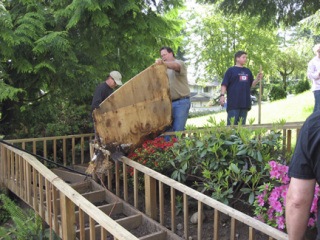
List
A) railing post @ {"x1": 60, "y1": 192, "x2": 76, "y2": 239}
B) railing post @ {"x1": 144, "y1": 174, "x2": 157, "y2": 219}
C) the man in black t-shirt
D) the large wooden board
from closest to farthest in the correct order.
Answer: the man in black t-shirt < railing post @ {"x1": 60, "y1": 192, "x2": 76, "y2": 239} < railing post @ {"x1": 144, "y1": 174, "x2": 157, "y2": 219} < the large wooden board

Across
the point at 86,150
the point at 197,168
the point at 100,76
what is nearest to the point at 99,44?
the point at 100,76

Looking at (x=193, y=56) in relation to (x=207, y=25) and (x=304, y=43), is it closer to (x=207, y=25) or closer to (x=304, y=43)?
(x=207, y=25)

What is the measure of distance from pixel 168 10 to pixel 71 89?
222 cm

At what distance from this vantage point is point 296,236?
5.25ft

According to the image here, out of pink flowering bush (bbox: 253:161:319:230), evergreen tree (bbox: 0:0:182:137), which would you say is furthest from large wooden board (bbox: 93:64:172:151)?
pink flowering bush (bbox: 253:161:319:230)

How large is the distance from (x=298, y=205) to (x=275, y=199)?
1379 mm

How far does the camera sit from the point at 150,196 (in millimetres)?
3852

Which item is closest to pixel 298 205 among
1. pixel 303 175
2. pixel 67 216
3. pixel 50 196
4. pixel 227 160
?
pixel 303 175

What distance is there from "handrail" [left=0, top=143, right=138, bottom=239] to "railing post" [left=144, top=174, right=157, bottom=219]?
0.79m

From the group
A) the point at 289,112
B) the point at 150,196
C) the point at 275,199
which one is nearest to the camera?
the point at 275,199

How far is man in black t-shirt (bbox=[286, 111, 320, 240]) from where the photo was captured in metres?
1.42

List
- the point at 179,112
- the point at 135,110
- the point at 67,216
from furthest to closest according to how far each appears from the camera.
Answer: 1. the point at 179,112
2. the point at 135,110
3. the point at 67,216

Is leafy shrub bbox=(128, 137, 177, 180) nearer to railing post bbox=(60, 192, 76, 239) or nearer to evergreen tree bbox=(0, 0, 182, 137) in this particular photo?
railing post bbox=(60, 192, 76, 239)

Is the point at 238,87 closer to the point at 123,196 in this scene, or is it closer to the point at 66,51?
the point at 123,196
